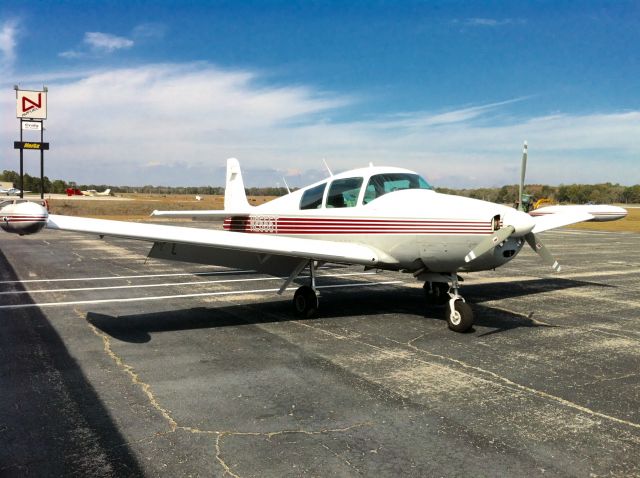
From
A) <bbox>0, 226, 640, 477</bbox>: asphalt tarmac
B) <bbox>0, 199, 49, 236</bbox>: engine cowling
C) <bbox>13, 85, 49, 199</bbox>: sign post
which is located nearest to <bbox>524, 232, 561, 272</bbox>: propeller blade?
<bbox>0, 226, 640, 477</bbox>: asphalt tarmac

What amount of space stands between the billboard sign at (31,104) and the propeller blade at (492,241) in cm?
5157

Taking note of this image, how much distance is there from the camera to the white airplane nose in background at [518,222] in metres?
7.02

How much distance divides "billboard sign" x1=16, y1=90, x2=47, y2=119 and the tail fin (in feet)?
141

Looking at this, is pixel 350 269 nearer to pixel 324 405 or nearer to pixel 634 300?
pixel 634 300

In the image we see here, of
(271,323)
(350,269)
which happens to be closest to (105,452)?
(271,323)

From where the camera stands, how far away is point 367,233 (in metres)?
8.25

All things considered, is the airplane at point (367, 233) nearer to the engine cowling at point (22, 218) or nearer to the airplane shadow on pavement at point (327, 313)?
the engine cowling at point (22, 218)

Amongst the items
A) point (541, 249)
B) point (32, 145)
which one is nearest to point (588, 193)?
point (32, 145)

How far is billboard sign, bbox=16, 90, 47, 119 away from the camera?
158 feet

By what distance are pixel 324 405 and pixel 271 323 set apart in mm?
3487

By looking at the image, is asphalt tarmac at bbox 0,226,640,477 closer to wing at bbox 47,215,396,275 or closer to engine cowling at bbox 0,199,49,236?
wing at bbox 47,215,396,275

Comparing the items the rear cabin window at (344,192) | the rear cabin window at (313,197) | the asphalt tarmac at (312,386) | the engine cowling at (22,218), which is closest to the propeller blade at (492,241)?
the asphalt tarmac at (312,386)

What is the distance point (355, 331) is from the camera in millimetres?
7758

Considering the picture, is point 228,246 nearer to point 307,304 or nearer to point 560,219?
point 307,304
